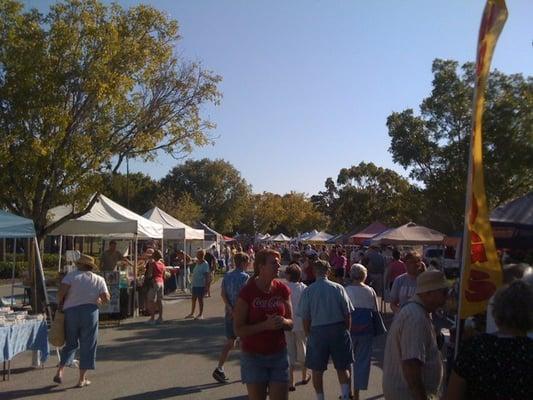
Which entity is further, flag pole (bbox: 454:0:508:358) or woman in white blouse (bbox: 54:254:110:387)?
woman in white blouse (bbox: 54:254:110:387)

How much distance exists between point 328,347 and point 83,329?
3467 millimetres

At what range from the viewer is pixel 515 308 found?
9.80 feet

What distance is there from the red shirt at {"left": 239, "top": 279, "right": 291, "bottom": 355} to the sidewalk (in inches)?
108

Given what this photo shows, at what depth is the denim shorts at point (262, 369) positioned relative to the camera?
16.9 ft

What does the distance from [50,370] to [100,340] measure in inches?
115

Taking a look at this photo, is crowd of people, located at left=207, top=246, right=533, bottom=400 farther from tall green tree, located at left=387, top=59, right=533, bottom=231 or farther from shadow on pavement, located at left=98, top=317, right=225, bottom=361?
tall green tree, located at left=387, top=59, right=533, bottom=231

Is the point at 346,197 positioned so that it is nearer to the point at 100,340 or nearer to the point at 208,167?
the point at 208,167

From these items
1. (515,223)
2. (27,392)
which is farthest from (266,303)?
(515,223)

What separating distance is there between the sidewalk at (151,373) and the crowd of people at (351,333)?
0.35m

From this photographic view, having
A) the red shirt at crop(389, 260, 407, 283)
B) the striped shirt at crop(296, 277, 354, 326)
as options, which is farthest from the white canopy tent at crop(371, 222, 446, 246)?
the striped shirt at crop(296, 277, 354, 326)

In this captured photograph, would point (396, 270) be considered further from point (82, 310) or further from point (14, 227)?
point (14, 227)

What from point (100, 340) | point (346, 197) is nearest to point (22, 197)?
point (100, 340)

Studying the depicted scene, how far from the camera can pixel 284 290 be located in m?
5.42

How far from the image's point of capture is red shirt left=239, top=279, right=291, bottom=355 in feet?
16.9
